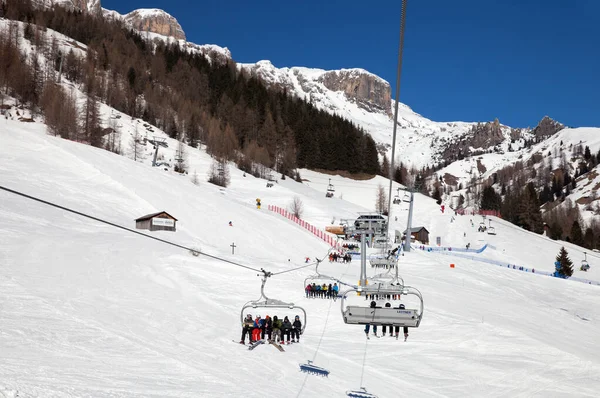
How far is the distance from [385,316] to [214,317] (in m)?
7.96

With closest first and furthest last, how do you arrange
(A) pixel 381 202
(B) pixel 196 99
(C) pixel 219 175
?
(C) pixel 219 175 < (A) pixel 381 202 < (B) pixel 196 99

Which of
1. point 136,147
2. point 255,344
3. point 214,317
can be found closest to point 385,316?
point 255,344

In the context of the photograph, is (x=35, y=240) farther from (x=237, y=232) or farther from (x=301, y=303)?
(x=237, y=232)

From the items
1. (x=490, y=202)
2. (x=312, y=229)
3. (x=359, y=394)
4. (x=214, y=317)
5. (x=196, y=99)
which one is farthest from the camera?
(x=490, y=202)

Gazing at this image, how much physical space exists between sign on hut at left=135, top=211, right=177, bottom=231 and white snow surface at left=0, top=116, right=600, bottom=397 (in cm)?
85

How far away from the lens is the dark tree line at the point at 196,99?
96.2m

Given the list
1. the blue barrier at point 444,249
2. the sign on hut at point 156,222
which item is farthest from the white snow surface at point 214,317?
the blue barrier at point 444,249

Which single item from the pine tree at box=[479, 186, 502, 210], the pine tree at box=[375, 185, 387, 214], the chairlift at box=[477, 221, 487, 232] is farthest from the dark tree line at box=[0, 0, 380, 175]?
the chairlift at box=[477, 221, 487, 232]

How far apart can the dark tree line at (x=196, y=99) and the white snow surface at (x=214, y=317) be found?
4620 centimetres

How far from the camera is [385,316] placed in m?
12.7

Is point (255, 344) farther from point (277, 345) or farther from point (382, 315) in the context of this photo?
point (382, 315)

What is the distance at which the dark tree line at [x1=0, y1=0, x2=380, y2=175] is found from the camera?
9620 centimetres

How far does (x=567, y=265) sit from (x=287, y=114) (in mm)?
85996

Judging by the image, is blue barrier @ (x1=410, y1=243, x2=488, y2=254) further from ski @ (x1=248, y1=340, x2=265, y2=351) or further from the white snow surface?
ski @ (x1=248, y1=340, x2=265, y2=351)
